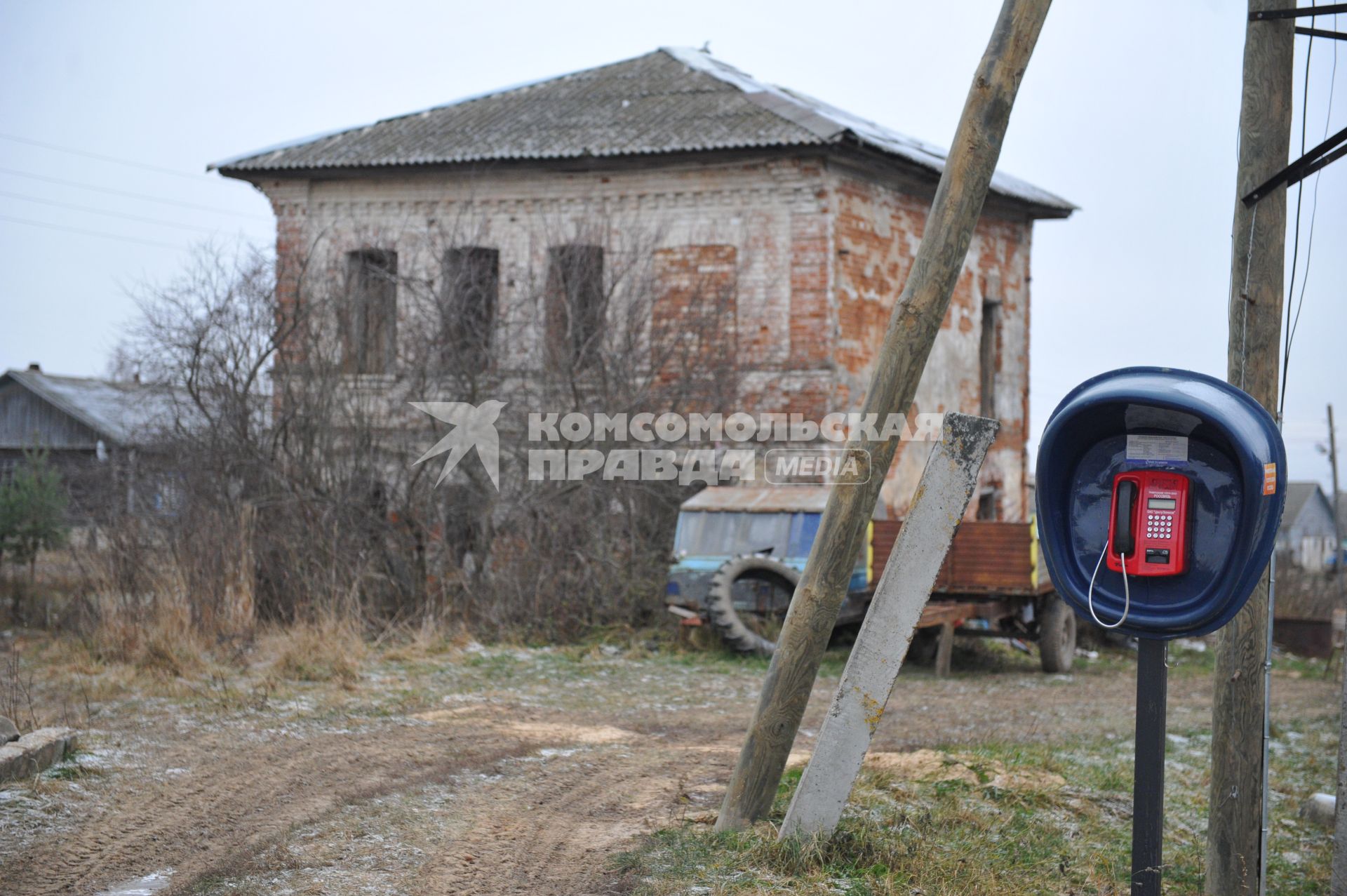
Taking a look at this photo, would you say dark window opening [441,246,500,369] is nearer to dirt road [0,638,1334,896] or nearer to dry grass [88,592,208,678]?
dirt road [0,638,1334,896]

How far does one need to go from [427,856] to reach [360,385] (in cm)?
974

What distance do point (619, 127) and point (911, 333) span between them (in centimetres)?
1391

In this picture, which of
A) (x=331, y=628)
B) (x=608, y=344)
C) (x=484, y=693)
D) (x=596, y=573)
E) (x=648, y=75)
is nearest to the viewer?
(x=484, y=693)

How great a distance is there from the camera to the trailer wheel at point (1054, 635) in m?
13.3

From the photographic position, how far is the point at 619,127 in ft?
60.0

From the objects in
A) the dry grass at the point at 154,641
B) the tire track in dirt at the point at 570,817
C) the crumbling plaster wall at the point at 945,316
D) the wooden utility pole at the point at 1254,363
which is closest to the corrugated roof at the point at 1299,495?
the crumbling plaster wall at the point at 945,316

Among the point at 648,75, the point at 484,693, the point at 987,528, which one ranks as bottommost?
the point at 484,693

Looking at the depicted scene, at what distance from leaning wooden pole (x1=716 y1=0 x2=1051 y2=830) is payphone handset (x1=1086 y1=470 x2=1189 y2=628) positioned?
122cm

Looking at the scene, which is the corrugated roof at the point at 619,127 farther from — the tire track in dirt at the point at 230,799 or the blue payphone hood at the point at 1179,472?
the blue payphone hood at the point at 1179,472

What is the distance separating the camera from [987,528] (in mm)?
13000

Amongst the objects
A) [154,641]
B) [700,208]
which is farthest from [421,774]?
[700,208]

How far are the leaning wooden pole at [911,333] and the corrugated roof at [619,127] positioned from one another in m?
11.1

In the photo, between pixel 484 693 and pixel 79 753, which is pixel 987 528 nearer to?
pixel 484 693

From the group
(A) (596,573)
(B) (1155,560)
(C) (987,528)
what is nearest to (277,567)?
(A) (596,573)
